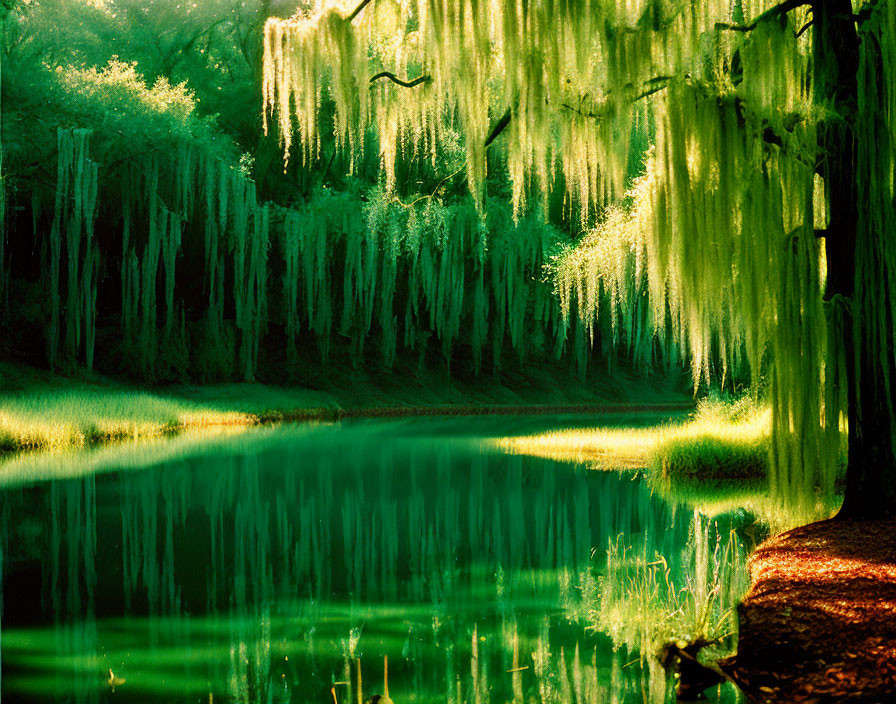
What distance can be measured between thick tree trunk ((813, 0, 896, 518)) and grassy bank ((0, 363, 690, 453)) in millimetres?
11347

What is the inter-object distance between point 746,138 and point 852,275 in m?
0.96

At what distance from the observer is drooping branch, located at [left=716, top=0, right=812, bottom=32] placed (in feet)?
16.9

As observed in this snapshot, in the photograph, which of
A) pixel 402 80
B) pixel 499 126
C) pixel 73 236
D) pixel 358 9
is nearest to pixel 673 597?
pixel 499 126

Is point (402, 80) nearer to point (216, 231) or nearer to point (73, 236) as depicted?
point (73, 236)

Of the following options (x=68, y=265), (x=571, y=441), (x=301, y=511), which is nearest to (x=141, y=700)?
(x=301, y=511)

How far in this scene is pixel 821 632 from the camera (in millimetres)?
3393

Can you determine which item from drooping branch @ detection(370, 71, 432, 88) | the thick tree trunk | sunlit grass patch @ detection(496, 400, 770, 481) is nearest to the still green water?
sunlit grass patch @ detection(496, 400, 770, 481)

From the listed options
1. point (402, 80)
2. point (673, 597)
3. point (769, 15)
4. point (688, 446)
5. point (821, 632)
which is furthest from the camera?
point (688, 446)

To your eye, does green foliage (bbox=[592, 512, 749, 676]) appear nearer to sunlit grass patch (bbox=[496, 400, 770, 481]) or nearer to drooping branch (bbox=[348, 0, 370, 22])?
sunlit grass patch (bbox=[496, 400, 770, 481])

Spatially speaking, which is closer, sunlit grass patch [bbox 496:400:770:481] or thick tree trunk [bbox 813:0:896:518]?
thick tree trunk [bbox 813:0:896:518]

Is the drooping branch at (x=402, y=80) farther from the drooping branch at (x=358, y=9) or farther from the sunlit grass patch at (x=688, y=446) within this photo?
the sunlit grass patch at (x=688, y=446)

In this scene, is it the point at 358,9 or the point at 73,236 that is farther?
the point at 73,236

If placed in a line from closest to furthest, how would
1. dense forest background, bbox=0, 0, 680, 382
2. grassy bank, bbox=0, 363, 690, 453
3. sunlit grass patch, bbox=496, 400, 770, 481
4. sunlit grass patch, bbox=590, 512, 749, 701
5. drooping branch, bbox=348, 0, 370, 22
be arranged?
sunlit grass patch, bbox=590, 512, 749, 701 < drooping branch, bbox=348, 0, 370, 22 < sunlit grass patch, bbox=496, 400, 770, 481 < grassy bank, bbox=0, 363, 690, 453 < dense forest background, bbox=0, 0, 680, 382

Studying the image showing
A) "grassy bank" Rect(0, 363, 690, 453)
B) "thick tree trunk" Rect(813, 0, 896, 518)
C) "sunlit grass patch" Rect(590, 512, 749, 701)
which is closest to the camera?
"sunlit grass patch" Rect(590, 512, 749, 701)
